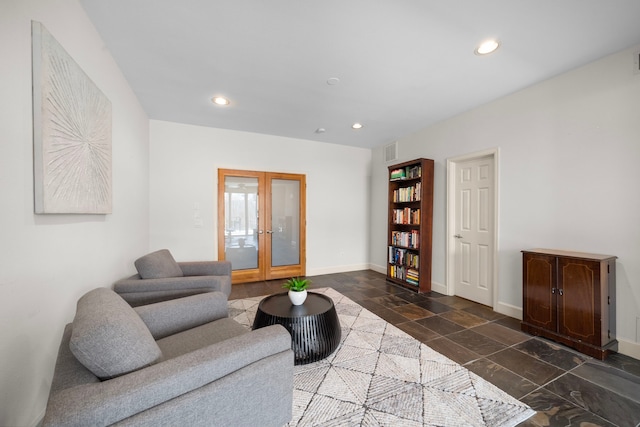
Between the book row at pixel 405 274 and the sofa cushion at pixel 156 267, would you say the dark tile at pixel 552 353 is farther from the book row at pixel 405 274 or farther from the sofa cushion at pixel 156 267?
the sofa cushion at pixel 156 267

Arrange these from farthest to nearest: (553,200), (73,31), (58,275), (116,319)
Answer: (553,200) < (73,31) < (58,275) < (116,319)

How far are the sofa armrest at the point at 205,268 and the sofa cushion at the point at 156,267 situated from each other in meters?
0.21

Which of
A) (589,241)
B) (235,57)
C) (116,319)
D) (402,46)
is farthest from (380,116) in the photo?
(116,319)

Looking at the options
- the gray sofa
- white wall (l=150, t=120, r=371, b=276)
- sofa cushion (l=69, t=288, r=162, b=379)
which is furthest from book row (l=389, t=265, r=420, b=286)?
sofa cushion (l=69, t=288, r=162, b=379)

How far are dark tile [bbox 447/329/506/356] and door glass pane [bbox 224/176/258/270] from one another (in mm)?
3417

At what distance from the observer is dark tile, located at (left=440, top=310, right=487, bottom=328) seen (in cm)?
292

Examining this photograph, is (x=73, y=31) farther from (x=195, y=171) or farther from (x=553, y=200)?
(x=553, y=200)

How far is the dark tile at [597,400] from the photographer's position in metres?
1.59

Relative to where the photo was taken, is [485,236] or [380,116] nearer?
[485,236]

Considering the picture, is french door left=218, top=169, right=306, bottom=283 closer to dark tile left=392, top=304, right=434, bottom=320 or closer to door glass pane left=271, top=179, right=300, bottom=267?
door glass pane left=271, top=179, right=300, bottom=267

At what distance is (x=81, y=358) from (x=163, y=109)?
360 cm

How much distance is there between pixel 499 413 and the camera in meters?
1.60

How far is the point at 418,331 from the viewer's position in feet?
8.90

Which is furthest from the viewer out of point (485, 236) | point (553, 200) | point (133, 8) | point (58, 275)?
point (485, 236)
